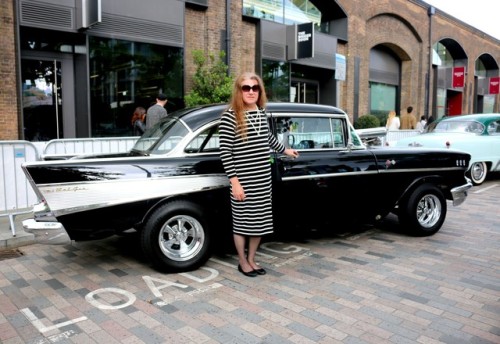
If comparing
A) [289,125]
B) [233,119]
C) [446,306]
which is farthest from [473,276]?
[233,119]

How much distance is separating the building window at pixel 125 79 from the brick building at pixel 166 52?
0.09ft

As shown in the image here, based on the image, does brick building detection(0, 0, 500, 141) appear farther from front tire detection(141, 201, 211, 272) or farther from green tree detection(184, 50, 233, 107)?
front tire detection(141, 201, 211, 272)

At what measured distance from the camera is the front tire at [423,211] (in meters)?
5.79

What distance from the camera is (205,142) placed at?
15.5 feet

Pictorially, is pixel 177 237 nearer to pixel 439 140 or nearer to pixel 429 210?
pixel 429 210

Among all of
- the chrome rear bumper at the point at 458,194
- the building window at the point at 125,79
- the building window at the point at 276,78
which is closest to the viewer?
the chrome rear bumper at the point at 458,194

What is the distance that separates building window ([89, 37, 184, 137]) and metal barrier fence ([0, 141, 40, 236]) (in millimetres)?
4995

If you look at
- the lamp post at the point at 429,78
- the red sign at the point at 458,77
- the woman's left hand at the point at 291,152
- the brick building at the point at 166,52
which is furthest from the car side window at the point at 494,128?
the red sign at the point at 458,77

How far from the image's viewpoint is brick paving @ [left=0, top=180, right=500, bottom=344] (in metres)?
3.26

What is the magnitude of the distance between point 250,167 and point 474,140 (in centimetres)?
810

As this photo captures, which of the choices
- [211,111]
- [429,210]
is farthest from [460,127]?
[211,111]

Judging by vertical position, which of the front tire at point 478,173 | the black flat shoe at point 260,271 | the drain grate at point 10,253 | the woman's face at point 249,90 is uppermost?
the woman's face at point 249,90

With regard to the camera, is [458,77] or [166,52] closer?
[166,52]

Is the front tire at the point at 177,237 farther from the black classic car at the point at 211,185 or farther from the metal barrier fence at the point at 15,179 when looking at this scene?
the metal barrier fence at the point at 15,179
